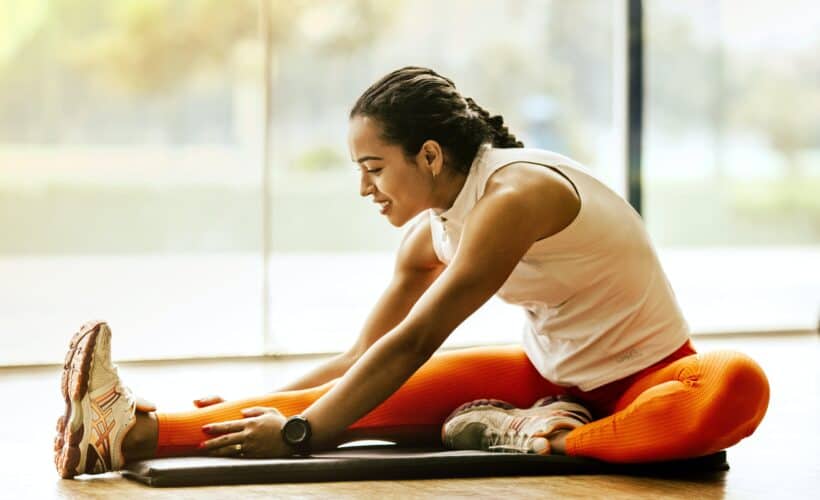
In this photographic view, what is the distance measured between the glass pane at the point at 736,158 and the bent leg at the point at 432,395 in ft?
8.63

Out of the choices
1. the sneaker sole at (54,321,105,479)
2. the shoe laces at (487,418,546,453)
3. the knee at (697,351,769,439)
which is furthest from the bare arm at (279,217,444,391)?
the knee at (697,351,769,439)

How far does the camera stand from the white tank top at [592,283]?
7.23 ft

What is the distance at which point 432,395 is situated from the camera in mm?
2391

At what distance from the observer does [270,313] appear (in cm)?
445

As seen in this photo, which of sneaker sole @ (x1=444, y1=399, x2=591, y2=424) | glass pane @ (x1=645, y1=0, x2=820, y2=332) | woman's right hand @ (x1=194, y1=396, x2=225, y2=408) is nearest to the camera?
sneaker sole @ (x1=444, y1=399, x2=591, y2=424)

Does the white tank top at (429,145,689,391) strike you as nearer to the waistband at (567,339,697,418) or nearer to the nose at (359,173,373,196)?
the waistband at (567,339,697,418)

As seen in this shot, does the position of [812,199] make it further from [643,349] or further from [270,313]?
[643,349]

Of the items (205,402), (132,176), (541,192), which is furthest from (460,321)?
(132,176)

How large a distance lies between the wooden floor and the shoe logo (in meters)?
0.05

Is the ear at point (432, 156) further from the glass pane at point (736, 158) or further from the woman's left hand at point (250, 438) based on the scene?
the glass pane at point (736, 158)

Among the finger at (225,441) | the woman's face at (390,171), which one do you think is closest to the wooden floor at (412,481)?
the finger at (225,441)

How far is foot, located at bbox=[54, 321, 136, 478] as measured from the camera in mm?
2113

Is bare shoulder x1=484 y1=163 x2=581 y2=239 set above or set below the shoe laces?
above

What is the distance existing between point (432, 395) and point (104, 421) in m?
0.64
